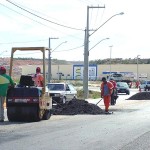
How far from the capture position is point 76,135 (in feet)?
44.7

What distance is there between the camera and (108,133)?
1427 cm

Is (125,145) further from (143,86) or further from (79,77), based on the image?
(79,77)

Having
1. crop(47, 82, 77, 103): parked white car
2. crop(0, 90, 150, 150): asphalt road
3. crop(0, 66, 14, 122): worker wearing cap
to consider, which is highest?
crop(0, 66, 14, 122): worker wearing cap

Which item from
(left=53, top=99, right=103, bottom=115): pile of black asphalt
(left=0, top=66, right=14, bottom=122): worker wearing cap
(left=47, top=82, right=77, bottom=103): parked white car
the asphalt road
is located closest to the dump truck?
(left=0, top=66, right=14, bottom=122): worker wearing cap

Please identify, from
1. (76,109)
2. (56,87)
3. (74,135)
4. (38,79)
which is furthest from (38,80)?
(56,87)

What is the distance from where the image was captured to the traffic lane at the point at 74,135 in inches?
457

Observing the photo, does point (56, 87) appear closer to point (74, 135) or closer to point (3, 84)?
point (3, 84)

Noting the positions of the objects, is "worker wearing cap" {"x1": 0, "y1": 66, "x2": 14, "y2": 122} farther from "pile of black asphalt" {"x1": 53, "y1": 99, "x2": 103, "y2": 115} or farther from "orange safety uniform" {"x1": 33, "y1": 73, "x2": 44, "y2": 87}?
"pile of black asphalt" {"x1": 53, "y1": 99, "x2": 103, "y2": 115}

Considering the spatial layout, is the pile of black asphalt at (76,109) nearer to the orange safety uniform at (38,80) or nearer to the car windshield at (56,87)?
the orange safety uniform at (38,80)

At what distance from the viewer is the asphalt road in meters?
11.5

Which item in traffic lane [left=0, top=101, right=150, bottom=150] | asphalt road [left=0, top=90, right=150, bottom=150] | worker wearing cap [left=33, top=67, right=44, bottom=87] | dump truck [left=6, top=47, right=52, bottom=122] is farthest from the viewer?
worker wearing cap [left=33, top=67, right=44, bottom=87]

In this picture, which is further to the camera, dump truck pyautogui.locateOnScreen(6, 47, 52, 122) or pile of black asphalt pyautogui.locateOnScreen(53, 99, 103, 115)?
pile of black asphalt pyautogui.locateOnScreen(53, 99, 103, 115)

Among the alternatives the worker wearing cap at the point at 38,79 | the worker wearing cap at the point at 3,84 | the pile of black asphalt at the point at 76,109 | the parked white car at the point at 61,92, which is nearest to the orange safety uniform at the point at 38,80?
the worker wearing cap at the point at 38,79

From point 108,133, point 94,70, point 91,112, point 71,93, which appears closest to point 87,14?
point 71,93
